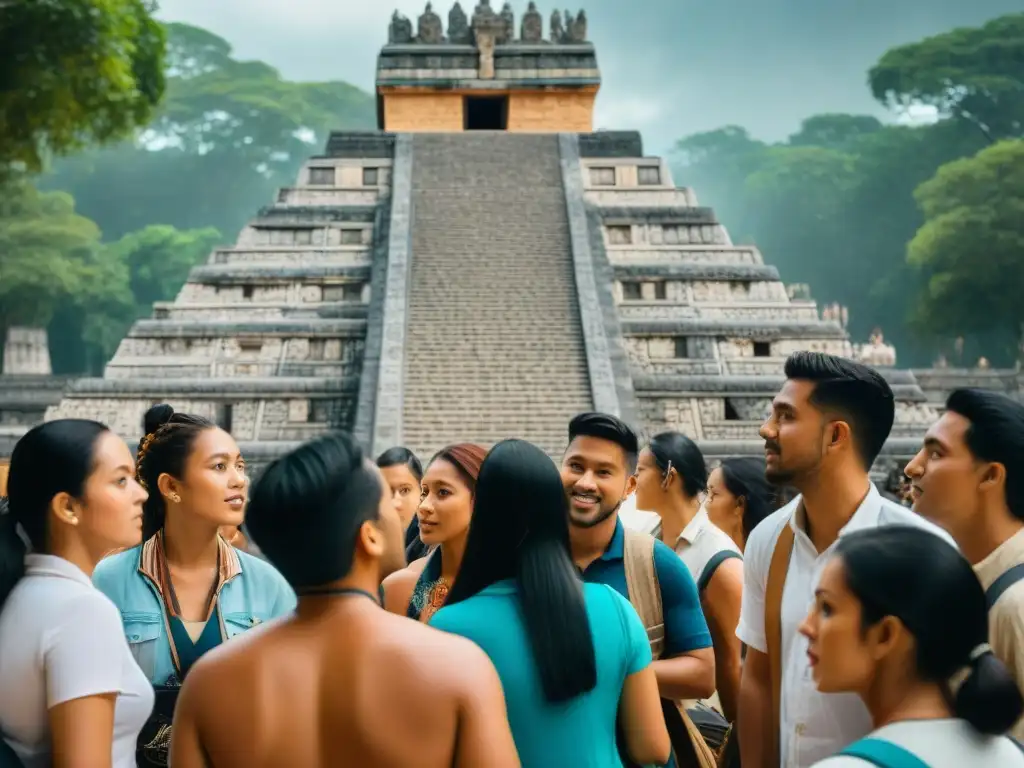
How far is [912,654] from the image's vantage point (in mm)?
2281

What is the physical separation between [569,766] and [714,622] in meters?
1.74

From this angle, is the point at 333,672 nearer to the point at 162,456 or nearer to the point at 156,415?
the point at 162,456

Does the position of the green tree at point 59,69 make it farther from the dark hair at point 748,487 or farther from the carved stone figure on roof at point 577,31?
the dark hair at point 748,487

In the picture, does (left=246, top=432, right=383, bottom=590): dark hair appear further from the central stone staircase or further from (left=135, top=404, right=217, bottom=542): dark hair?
the central stone staircase

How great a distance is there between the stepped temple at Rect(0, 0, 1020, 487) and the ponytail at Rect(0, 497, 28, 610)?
33.9ft

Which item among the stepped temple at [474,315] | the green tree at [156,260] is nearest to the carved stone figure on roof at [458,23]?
the stepped temple at [474,315]

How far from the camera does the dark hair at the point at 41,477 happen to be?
2988 millimetres

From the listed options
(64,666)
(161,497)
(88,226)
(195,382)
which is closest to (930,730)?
(64,666)

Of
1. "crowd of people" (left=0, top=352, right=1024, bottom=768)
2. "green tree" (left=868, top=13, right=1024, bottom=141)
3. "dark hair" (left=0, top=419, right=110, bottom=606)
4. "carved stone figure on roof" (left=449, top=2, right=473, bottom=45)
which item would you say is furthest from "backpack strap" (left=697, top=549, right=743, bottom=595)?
"green tree" (left=868, top=13, right=1024, bottom=141)

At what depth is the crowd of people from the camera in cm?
222

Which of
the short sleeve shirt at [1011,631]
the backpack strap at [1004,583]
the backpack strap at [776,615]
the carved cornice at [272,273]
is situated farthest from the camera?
the carved cornice at [272,273]

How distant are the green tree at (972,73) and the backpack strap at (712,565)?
143ft

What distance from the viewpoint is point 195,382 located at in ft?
50.3

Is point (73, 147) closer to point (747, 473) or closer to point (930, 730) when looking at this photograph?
point (747, 473)
